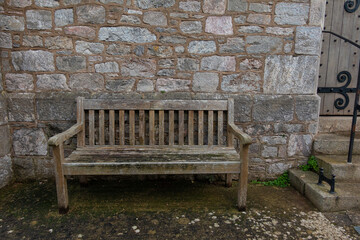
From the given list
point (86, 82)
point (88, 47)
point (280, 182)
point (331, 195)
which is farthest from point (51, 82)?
point (331, 195)

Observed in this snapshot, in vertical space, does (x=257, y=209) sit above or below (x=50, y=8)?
Answer: below

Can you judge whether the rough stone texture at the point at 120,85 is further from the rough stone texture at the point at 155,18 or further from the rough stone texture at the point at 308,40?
the rough stone texture at the point at 308,40

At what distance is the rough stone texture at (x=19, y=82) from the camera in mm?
2607

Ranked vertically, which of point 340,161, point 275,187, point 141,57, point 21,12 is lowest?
point 275,187

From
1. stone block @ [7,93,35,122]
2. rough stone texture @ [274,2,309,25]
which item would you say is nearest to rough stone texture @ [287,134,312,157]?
rough stone texture @ [274,2,309,25]

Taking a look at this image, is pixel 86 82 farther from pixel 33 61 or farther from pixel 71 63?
pixel 33 61

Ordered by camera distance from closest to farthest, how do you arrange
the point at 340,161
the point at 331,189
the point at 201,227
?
1. the point at 201,227
2. the point at 331,189
3. the point at 340,161

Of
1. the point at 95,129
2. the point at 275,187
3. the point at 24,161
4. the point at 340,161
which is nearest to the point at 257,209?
the point at 275,187

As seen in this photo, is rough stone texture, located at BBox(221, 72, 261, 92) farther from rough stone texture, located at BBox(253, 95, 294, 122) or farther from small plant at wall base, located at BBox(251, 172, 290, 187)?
small plant at wall base, located at BBox(251, 172, 290, 187)

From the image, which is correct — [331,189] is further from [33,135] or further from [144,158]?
[33,135]

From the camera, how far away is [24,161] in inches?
108

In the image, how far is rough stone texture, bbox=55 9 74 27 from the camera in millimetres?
2516

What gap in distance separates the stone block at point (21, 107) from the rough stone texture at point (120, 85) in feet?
2.98

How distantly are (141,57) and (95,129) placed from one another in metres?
1.02
